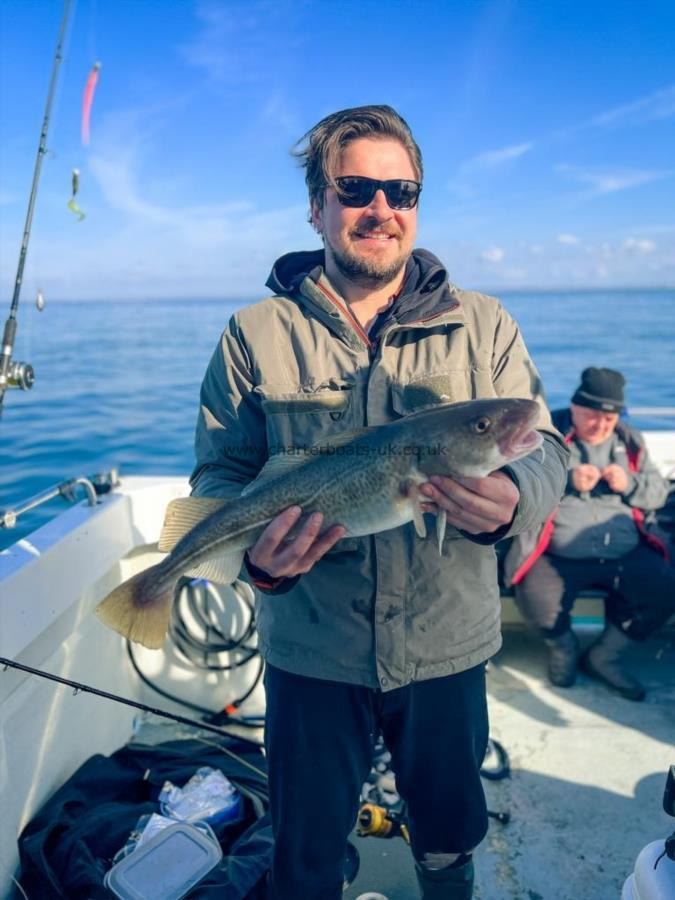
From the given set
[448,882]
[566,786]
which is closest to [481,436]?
[448,882]

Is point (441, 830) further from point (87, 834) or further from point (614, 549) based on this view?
point (614, 549)

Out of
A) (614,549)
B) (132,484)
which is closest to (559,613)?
(614,549)

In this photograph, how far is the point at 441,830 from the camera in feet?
8.94

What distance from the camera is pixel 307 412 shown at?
261 cm

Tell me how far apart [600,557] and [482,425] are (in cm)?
357

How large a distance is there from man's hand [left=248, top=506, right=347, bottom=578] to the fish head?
1.59ft

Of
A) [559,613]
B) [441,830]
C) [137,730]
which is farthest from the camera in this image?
[559,613]

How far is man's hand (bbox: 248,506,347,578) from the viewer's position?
92.2 inches

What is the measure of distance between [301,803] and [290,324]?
200 centimetres

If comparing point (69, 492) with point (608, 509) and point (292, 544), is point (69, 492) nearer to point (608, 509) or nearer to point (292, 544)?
point (292, 544)

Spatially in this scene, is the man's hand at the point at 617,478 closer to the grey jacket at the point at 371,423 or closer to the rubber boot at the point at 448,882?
the grey jacket at the point at 371,423

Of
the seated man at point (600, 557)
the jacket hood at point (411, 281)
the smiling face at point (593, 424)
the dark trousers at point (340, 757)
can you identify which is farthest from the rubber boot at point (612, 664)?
the jacket hood at point (411, 281)

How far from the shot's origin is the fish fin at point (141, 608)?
2.62 metres

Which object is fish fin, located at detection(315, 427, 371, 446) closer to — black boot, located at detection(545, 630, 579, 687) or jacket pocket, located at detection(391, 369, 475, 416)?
jacket pocket, located at detection(391, 369, 475, 416)
